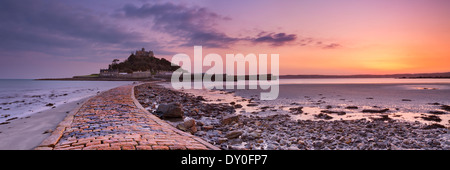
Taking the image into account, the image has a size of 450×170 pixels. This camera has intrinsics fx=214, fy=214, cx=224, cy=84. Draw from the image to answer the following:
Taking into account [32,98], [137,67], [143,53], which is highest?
[143,53]

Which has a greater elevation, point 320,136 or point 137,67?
point 137,67

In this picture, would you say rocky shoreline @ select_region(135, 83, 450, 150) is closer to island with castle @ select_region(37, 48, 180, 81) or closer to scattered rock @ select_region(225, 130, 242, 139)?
scattered rock @ select_region(225, 130, 242, 139)

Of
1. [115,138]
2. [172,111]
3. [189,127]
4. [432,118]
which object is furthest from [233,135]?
[432,118]

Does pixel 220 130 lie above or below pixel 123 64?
below

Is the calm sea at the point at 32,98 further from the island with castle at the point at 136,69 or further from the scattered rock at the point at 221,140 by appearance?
the island with castle at the point at 136,69

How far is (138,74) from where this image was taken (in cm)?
12912

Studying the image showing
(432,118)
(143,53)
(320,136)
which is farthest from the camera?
(143,53)

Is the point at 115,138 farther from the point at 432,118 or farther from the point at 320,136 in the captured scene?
the point at 432,118

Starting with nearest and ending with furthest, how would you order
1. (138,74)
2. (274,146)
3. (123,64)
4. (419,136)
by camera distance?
(274,146) < (419,136) < (138,74) < (123,64)

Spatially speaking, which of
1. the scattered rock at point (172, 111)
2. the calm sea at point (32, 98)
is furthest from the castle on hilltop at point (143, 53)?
the scattered rock at point (172, 111)
